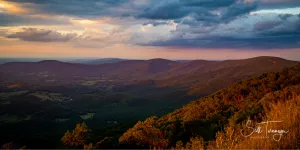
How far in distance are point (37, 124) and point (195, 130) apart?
427 feet

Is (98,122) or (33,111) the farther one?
(33,111)

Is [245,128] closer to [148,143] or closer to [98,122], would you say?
[148,143]

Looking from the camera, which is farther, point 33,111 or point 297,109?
point 33,111

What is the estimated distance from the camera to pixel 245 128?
22.2 feet

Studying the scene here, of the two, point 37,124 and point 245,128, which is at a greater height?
point 245,128

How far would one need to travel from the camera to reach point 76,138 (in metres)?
16.3

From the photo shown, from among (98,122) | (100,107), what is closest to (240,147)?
(98,122)

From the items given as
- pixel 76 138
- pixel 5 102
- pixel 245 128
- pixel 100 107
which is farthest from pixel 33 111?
pixel 245 128

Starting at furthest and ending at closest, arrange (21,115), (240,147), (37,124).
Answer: (21,115) < (37,124) < (240,147)

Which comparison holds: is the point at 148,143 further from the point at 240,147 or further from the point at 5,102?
the point at 5,102

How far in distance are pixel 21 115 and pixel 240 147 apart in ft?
544

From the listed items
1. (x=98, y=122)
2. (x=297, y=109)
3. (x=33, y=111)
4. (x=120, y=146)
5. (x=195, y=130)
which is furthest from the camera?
(x=33, y=111)

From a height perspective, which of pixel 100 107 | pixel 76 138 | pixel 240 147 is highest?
pixel 240 147

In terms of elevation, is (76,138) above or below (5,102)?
above
